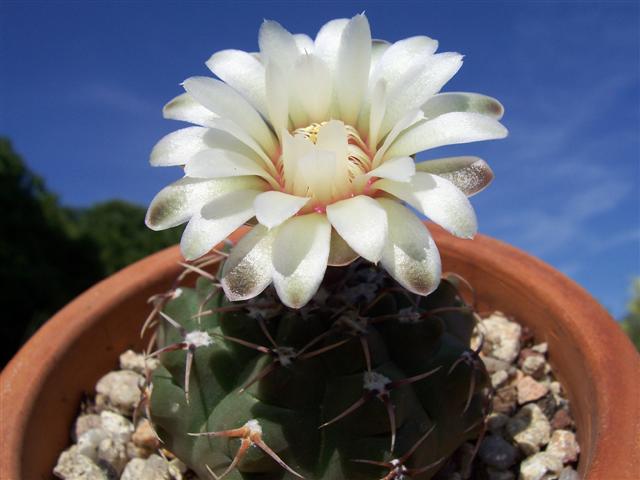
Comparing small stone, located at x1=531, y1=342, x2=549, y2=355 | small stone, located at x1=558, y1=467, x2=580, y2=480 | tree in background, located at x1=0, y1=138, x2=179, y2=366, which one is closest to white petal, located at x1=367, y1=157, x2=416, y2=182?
small stone, located at x1=558, y1=467, x2=580, y2=480

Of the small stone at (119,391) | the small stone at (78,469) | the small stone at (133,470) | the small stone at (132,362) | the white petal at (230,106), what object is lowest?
the small stone at (78,469)

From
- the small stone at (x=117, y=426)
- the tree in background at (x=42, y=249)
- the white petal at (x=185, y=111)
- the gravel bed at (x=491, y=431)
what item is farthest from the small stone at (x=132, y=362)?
the tree in background at (x=42, y=249)

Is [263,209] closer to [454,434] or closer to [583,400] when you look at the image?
[454,434]

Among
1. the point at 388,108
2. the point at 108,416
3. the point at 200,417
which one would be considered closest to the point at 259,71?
the point at 388,108

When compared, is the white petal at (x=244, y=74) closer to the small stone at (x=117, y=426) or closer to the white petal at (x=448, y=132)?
the white petal at (x=448, y=132)

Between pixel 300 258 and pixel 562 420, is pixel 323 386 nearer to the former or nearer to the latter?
pixel 300 258

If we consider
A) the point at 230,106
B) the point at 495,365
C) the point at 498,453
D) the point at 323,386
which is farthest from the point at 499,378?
the point at 230,106
